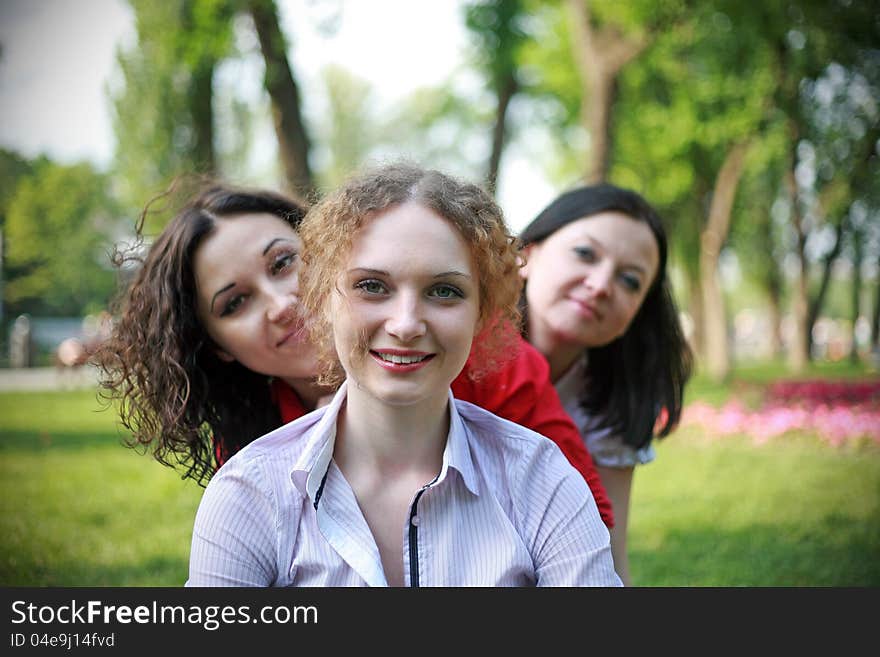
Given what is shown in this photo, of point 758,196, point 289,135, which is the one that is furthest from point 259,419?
point 758,196

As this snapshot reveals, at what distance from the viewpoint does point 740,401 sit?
10328 millimetres

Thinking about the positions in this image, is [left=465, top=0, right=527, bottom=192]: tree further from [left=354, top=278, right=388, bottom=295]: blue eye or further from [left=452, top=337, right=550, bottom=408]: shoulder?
[left=354, top=278, right=388, bottom=295]: blue eye

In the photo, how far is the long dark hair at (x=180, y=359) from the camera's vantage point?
230cm

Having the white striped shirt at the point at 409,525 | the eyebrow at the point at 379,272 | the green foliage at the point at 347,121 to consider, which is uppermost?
the green foliage at the point at 347,121

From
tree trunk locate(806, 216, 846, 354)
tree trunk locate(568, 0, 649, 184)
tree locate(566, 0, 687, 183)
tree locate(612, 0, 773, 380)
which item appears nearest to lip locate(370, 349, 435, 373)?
tree locate(566, 0, 687, 183)

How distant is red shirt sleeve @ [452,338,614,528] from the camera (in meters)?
2.29

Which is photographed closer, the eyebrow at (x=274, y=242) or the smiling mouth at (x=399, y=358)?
the smiling mouth at (x=399, y=358)

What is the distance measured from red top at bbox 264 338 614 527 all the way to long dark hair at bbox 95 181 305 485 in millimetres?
674

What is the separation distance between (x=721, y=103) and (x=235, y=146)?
9.60m

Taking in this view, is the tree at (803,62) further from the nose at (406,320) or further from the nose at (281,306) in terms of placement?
the nose at (406,320)

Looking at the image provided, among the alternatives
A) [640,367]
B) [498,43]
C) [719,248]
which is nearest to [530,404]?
[640,367]

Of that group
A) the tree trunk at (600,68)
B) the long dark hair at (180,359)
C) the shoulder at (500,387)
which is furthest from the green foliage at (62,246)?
the shoulder at (500,387)

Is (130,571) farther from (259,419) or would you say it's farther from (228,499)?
(228,499)

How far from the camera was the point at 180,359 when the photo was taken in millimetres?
2332
